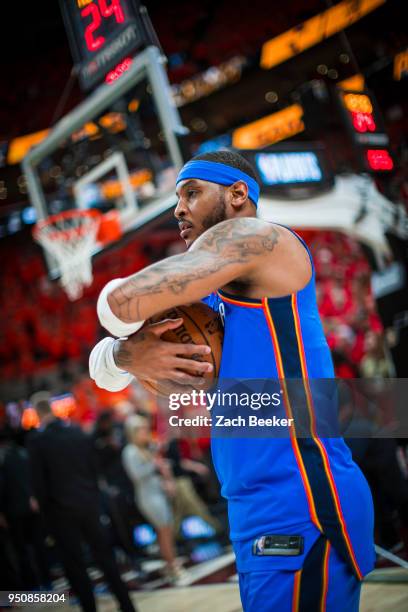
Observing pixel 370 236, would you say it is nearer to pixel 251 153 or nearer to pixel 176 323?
→ pixel 251 153

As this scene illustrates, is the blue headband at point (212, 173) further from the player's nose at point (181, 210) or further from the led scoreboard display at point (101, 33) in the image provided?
the led scoreboard display at point (101, 33)

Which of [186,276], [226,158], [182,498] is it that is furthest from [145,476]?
[186,276]

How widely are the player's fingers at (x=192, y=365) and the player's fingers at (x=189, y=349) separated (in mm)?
19

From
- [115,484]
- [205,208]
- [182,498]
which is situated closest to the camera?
[205,208]

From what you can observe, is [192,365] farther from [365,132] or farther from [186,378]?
[365,132]

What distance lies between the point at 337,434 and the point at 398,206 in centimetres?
498

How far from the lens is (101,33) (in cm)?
480

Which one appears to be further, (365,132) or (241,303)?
(365,132)

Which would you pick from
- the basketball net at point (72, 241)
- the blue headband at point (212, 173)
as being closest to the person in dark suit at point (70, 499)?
the basketball net at point (72, 241)

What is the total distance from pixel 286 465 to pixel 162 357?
438 millimetres

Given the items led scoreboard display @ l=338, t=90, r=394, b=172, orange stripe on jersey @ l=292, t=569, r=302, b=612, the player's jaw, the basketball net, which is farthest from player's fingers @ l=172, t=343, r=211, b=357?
led scoreboard display @ l=338, t=90, r=394, b=172

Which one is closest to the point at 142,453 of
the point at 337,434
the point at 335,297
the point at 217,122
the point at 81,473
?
the point at 81,473

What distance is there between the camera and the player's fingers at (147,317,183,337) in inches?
68.2

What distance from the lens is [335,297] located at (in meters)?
13.9
